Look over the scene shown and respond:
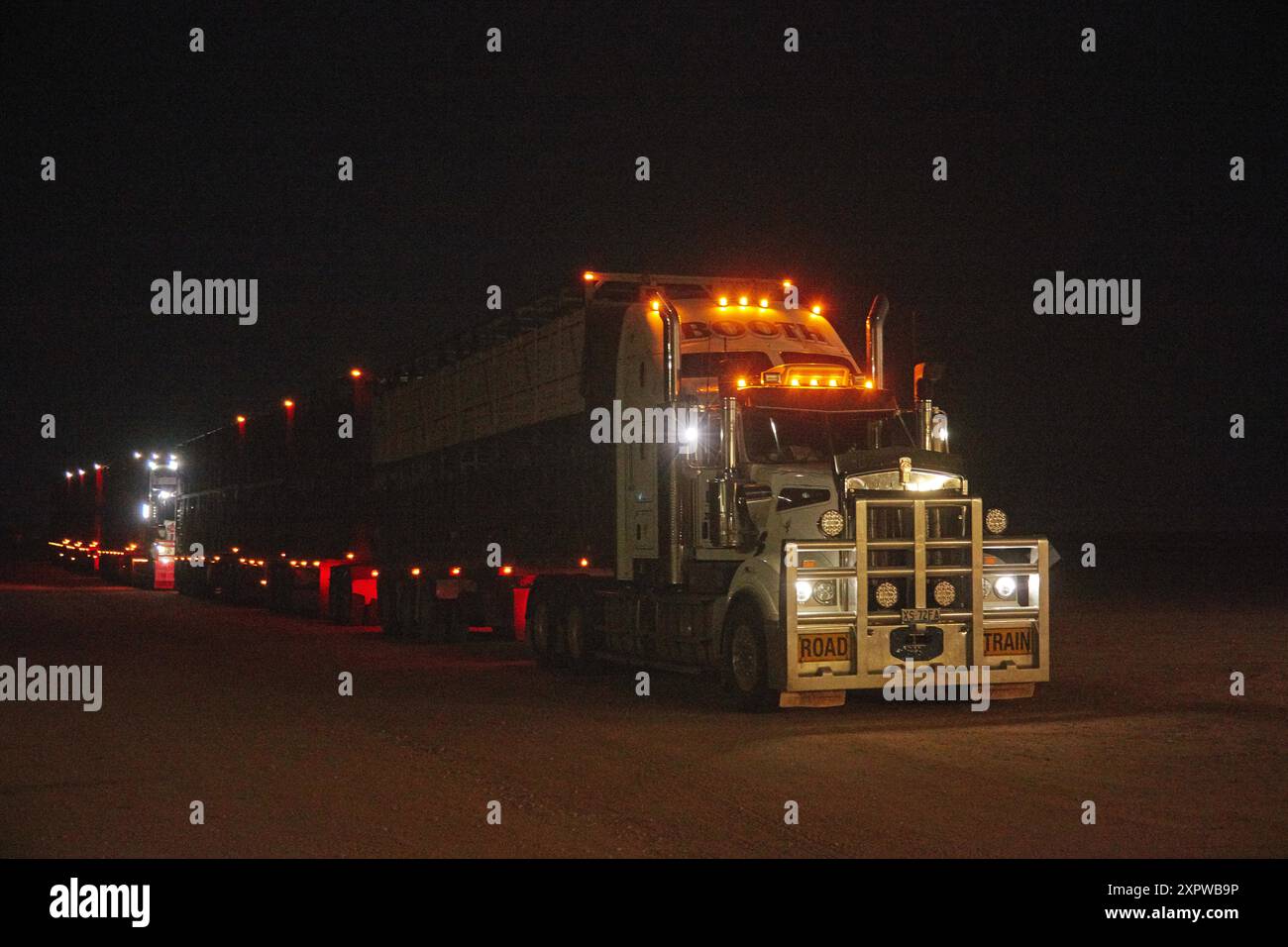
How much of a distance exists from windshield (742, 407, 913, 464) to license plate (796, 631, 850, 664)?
1968 millimetres

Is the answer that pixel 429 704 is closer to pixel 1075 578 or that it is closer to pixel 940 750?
pixel 940 750

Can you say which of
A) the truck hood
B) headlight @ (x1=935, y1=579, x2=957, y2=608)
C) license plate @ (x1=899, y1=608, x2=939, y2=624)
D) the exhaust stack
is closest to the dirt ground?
license plate @ (x1=899, y1=608, x2=939, y2=624)

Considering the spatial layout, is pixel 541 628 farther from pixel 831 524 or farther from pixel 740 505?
pixel 831 524

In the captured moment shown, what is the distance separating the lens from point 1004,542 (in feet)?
50.4

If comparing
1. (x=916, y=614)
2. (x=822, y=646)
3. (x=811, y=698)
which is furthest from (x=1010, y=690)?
(x=822, y=646)

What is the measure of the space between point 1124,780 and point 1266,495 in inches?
2744

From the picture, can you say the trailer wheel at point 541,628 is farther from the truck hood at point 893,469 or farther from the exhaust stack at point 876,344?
the truck hood at point 893,469

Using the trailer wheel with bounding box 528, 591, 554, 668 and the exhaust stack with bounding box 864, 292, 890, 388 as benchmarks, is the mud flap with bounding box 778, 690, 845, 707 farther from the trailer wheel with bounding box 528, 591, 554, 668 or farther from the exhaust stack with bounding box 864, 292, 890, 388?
the trailer wheel with bounding box 528, 591, 554, 668

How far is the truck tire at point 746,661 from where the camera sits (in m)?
15.0

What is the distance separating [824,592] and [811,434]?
78.3 inches

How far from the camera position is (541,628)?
814 inches
